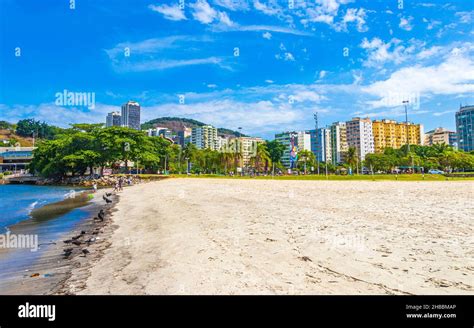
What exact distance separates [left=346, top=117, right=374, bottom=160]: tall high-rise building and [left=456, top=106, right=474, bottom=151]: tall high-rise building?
1990 inches

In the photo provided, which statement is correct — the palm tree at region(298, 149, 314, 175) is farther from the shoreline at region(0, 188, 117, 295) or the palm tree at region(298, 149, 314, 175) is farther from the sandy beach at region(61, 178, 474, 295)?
the shoreline at region(0, 188, 117, 295)

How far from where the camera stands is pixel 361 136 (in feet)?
625

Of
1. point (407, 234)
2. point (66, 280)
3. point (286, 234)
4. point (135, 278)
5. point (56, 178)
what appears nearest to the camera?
point (135, 278)

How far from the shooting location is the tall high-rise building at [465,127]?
584 feet

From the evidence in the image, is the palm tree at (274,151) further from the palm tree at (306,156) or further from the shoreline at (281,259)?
the shoreline at (281,259)

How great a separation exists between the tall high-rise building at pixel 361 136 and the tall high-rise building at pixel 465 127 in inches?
1990

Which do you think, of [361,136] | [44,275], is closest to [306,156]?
[361,136]

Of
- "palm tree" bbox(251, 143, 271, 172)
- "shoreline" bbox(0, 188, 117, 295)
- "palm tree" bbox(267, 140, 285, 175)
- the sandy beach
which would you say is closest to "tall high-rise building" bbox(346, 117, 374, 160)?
"palm tree" bbox(267, 140, 285, 175)

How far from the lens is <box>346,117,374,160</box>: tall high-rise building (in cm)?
19038

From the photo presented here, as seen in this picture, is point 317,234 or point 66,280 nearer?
point 66,280

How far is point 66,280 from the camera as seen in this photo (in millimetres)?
7012

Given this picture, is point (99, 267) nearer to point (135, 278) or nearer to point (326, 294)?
point (135, 278)
